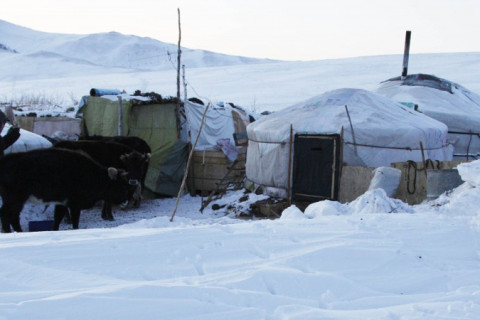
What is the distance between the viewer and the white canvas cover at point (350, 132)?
1174cm

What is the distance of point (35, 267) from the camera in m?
3.99

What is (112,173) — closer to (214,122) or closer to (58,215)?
(58,215)

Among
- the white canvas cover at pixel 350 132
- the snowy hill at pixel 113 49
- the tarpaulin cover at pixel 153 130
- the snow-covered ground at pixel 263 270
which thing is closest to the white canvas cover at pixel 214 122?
the tarpaulin cover at pixel 153 130

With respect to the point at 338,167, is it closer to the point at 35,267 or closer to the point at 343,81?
the point at 35,267

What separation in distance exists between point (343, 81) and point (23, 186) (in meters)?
34.0

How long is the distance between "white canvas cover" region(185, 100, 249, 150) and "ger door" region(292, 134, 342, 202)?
135 inches

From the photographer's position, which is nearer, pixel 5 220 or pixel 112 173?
pixel 5 220

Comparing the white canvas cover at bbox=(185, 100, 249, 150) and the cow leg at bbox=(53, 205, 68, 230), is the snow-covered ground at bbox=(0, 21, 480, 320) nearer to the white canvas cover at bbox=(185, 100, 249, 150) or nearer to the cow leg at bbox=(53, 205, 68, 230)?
the cow leg at bbox=(53, 205, 68, 230)

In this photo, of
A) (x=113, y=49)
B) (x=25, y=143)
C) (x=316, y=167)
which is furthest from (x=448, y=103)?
(x=113, y=49)

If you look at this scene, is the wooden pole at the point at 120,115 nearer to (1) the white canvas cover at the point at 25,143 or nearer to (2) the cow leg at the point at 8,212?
(1) the white canvas cover at the point at 25,143

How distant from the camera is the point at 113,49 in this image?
8462 cm

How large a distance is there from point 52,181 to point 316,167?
16.6 feet

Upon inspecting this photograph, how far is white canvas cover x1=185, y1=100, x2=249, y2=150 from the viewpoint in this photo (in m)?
15.1

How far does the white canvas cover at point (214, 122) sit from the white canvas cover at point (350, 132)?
220 cm
